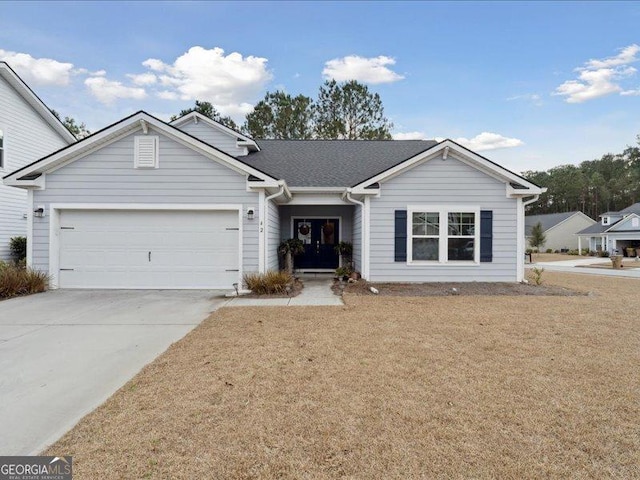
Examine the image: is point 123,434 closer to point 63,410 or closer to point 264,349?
point 63,410

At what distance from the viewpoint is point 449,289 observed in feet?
30.3

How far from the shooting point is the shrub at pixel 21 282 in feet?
27.2

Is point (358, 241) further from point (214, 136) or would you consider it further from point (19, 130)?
point (19, 130)

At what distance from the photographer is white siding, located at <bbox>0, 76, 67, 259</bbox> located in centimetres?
1196

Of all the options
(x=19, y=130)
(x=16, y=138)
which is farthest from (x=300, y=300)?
(x=19, y=130)

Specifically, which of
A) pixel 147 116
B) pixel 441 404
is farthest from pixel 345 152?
pixel 441 404

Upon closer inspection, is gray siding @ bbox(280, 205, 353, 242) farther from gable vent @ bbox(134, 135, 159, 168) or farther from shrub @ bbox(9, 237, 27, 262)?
shrub @ bbox(9, 237, 27, 262)

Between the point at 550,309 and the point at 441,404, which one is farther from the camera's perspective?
the point at 550,309

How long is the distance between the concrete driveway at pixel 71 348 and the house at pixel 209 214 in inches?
43.4

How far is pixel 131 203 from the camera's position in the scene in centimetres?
912

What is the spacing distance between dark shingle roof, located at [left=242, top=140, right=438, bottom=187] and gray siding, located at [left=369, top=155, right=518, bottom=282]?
179cm

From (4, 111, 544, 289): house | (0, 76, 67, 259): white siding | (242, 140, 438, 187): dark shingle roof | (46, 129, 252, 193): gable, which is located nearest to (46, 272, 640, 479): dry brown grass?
(4, 111, 544, 289): house

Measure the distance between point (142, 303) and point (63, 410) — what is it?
4955 mm

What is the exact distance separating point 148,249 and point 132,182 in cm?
186
